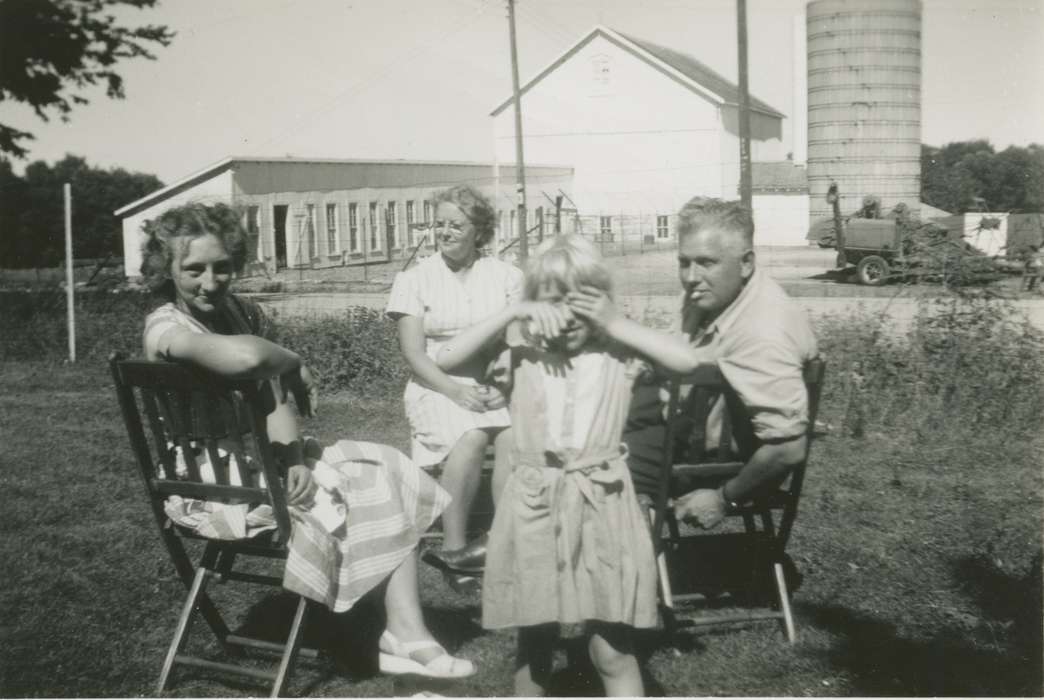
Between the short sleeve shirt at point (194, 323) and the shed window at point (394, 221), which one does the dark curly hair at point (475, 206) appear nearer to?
the short sleeve shirt at point (194, 323)

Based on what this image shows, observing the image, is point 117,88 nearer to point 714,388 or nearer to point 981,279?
A: point 981,279

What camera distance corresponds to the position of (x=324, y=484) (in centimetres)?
304

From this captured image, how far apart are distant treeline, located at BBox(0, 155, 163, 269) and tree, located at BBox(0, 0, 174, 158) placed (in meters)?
1.02

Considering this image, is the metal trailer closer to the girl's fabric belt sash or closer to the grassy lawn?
the grassy lawn

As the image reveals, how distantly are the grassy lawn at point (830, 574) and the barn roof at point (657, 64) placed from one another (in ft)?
108

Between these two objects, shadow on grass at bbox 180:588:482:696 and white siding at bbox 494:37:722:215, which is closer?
shadow on grass at bbox 180:588:482:696

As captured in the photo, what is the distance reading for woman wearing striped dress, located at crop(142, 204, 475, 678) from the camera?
2.95 metres

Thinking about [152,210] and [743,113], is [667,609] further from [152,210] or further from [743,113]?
[152,210]

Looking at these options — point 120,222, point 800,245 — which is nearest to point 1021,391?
point 800,245

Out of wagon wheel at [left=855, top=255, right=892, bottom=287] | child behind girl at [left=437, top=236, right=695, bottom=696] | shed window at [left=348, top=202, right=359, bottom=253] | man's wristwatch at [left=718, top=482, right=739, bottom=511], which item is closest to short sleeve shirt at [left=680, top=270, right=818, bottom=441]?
man's wristwatch at [left=718, top=482, right=739, bottom=511]

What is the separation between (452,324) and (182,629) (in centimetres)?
167

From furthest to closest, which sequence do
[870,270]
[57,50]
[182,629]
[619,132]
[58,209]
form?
[619,132], [58,209], [870,270], [57,50], [182,629]

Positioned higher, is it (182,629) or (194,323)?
(194,323)

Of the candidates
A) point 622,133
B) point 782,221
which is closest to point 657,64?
point 622,133
